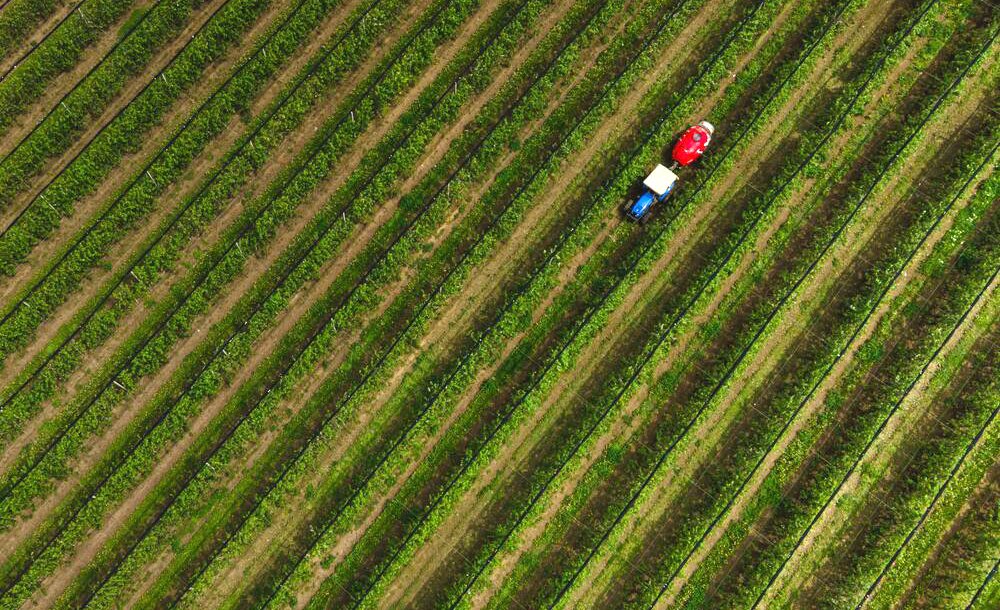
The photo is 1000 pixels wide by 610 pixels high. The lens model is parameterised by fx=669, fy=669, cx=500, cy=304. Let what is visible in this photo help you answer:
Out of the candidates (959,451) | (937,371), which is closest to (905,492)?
(959,451)

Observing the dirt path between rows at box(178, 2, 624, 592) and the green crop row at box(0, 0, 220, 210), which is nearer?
the dirt path between rows at box(178, 2, 624, 592)

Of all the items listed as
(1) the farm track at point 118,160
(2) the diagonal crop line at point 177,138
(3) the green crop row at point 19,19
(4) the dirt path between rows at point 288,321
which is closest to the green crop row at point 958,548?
(4) the dirt path between rows at point 288,321

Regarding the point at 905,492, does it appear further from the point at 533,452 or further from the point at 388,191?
the point at 388,191

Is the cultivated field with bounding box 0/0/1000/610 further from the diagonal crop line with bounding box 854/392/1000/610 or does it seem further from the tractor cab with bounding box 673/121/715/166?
the tractor cab with bounding box 673/121/715/166

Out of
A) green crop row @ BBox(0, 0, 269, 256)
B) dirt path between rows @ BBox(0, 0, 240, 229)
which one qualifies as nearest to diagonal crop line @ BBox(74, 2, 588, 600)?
green crop row @ BBox(0, 0, 269, 256)

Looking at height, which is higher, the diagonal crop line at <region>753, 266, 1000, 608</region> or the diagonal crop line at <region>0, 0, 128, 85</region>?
the diagonal crop line at <region>753, 266, 1000, 608</region>

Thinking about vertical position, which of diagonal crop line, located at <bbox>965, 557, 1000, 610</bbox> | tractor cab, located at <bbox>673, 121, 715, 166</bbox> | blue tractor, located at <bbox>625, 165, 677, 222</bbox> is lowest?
diagonal crop line, located at <bbox>965, 557, 1000, 610</bbox>
